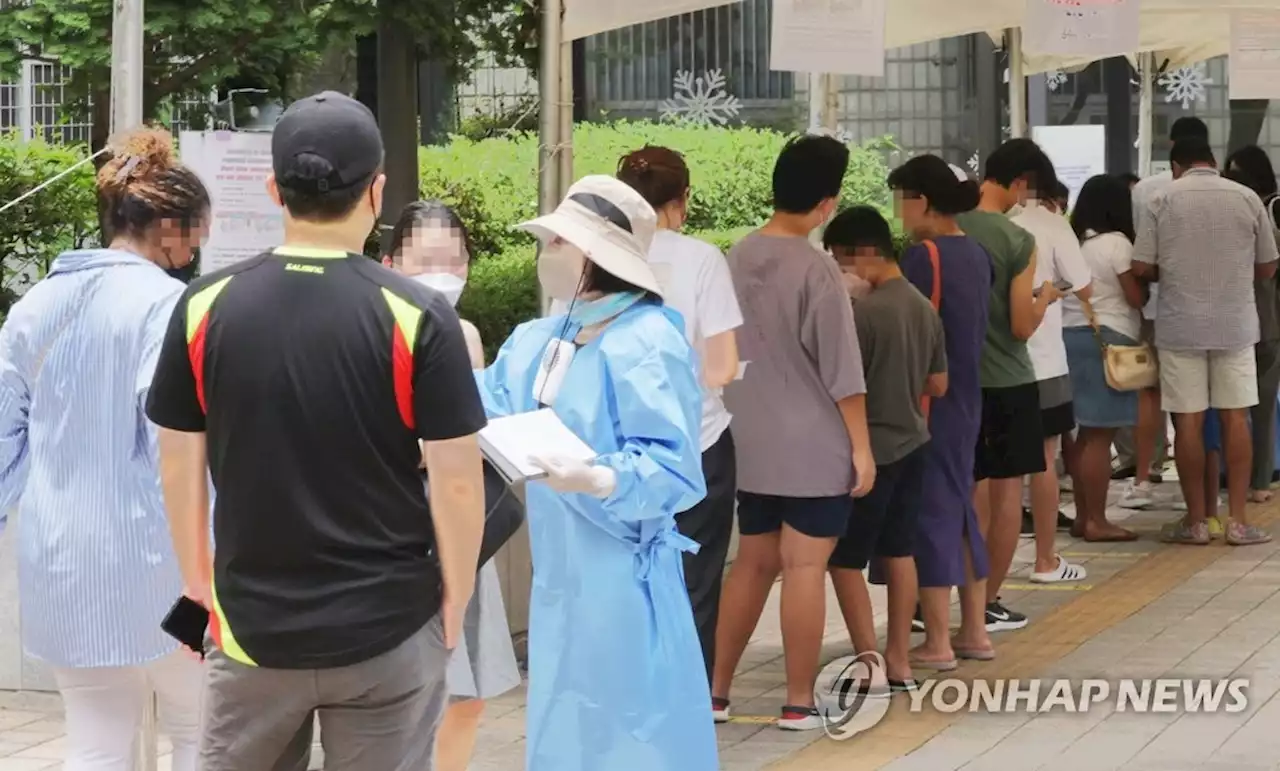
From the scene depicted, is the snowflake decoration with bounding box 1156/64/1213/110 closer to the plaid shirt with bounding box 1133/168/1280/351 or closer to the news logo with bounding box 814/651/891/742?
the plaid shirt with bounding box 1133/168/1280/351

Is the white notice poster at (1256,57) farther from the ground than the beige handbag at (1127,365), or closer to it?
farther from the ground

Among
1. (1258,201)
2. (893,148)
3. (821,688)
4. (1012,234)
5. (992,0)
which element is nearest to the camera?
(821,688)

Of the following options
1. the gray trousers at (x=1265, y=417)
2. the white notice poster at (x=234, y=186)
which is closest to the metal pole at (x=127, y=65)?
the white notice poster at (x=234, y=186)

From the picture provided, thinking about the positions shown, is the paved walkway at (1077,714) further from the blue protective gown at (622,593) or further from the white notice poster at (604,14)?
the white notice poster at (604,14)

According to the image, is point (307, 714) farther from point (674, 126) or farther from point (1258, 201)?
point (674, 126)

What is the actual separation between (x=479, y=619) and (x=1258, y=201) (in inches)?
251

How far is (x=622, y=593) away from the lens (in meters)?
4.28

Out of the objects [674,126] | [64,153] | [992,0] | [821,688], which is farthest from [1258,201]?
[674,126]

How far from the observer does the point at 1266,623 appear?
8.57m

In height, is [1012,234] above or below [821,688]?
above

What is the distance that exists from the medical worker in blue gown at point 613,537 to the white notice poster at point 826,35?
12.8 feet

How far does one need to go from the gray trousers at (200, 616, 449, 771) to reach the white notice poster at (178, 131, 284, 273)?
11.3 ft

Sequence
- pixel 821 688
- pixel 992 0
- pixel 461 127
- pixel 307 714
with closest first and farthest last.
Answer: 1. pixel 307 714
2. pixel 821 688
3. pixel 992 0
4. pixel 461 127

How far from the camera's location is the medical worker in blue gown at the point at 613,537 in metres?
4.18
